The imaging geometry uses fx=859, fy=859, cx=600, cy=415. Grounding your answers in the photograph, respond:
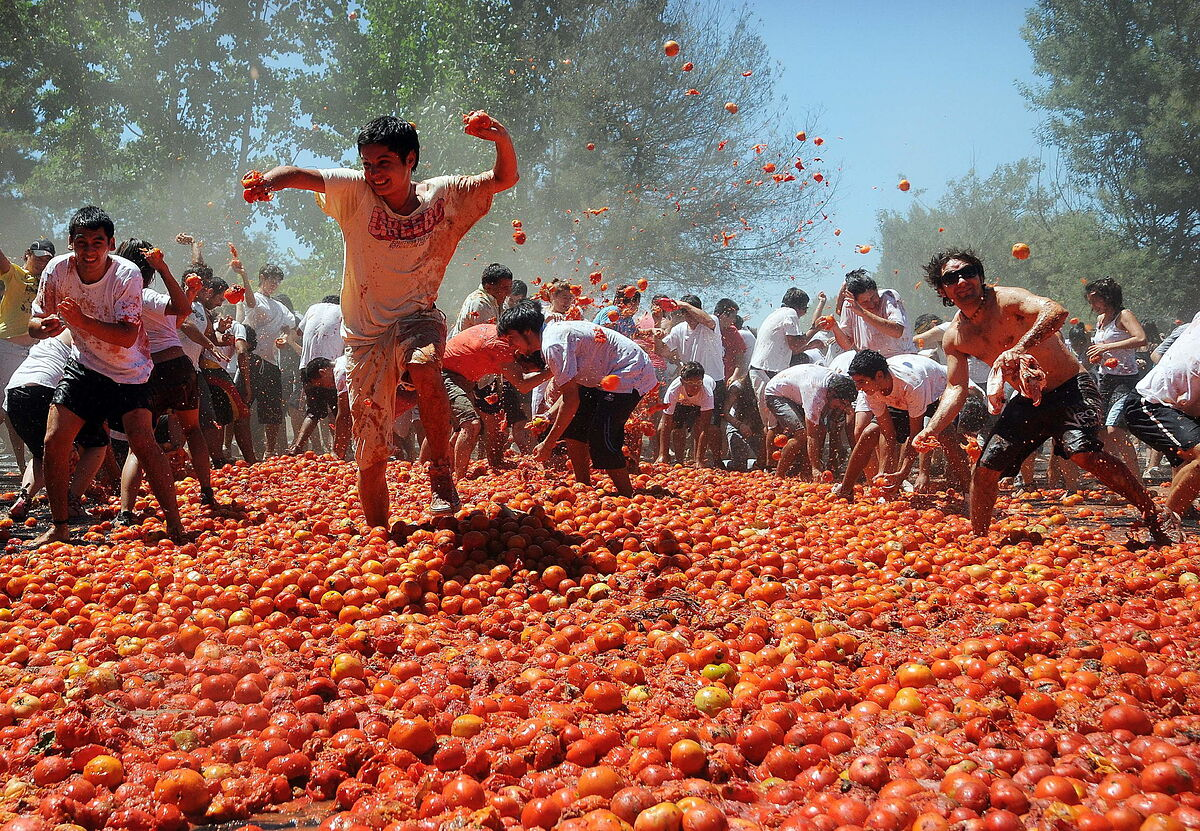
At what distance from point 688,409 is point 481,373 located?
380 cm

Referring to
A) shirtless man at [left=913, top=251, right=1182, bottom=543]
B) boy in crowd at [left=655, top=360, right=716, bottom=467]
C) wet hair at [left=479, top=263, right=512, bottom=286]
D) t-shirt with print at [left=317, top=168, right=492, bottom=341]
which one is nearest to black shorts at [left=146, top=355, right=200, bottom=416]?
t-shirt with print at [left=317, top=168, right=492, bottom=341]

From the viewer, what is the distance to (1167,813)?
1.92 meters

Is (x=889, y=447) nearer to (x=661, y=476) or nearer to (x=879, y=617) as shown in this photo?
(x=661, y=476)

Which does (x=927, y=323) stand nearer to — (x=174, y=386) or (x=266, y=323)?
(x=266, y=323)

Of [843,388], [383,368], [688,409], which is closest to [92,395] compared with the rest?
[383,368]

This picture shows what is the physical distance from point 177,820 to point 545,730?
96 cm

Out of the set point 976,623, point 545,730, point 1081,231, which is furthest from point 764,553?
point 1081,231

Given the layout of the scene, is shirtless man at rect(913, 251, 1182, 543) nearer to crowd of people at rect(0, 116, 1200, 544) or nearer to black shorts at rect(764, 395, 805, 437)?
crowd of people at rect(0, 116, 1200, 544)

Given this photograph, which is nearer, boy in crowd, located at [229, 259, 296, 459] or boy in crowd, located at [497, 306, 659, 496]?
boy in crowd, located at [497, 306, 659, 496]

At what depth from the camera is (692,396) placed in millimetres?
10188

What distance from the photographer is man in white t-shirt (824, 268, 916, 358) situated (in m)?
8.34

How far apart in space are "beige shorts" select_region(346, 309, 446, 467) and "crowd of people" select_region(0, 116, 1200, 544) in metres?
0.01

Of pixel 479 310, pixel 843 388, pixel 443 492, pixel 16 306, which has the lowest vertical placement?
pixel 443 492

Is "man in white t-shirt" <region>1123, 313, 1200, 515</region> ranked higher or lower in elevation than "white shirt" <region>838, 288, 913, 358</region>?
lower
